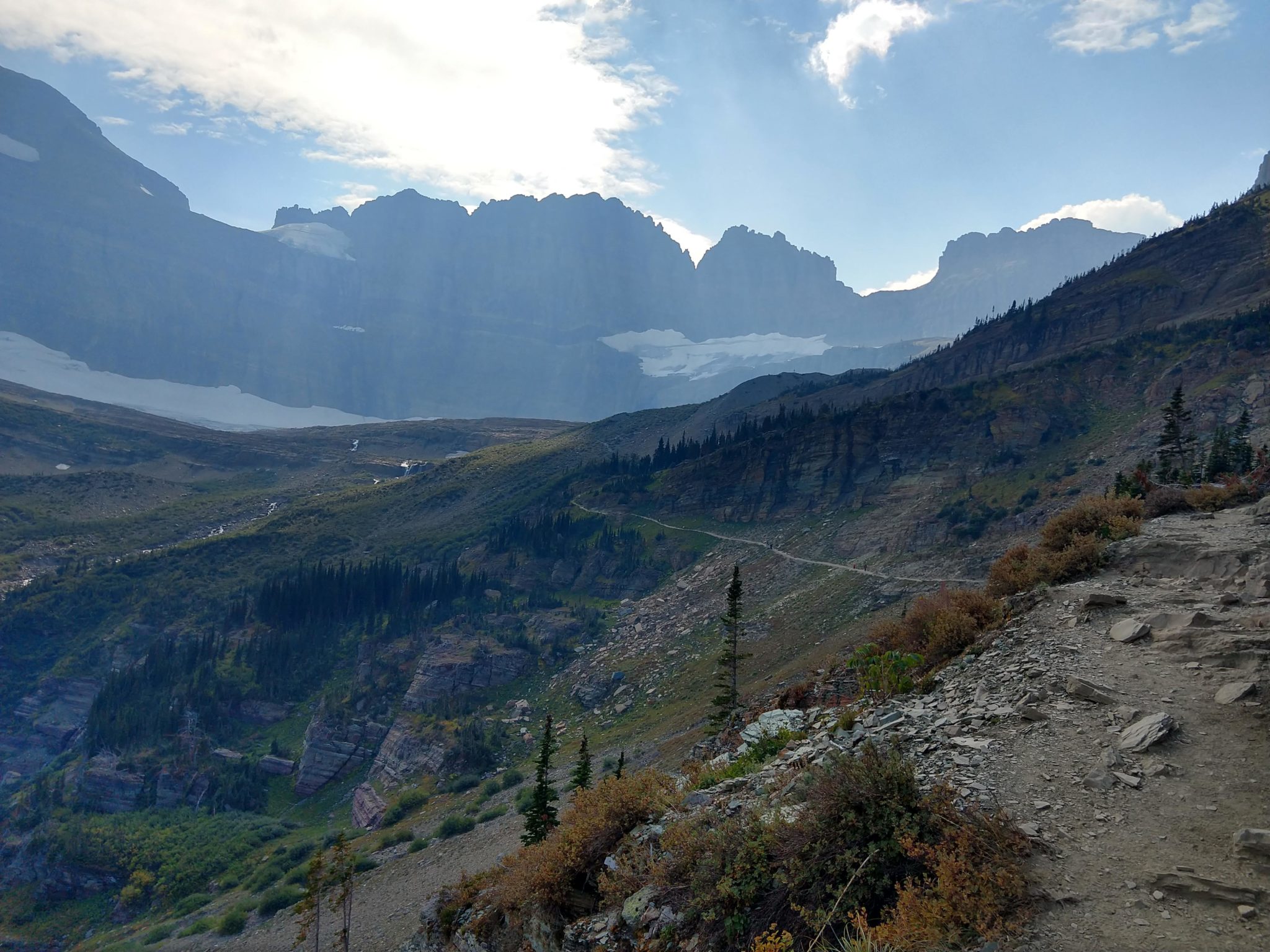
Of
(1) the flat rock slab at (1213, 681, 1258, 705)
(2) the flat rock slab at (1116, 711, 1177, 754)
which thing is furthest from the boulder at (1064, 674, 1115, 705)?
(1) the flat rock slab at (1213, 681, 1258, 705)

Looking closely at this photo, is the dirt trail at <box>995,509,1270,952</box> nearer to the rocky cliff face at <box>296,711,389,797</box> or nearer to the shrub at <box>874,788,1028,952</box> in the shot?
the shrub at <box>874,788,1028,952</box>

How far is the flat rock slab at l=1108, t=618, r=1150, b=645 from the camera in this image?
11.7 m

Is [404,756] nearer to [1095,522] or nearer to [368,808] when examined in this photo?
[368,808]

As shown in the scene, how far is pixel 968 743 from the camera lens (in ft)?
30.8

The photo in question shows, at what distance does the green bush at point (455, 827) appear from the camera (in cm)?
3412

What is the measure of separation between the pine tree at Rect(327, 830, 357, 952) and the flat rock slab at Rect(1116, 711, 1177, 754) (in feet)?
70.4

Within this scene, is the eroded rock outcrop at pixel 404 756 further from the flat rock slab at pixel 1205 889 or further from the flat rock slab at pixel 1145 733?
the flat rock slab at pixel 1205 889

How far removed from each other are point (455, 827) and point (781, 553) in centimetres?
3857

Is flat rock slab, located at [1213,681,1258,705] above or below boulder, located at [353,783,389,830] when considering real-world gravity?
above

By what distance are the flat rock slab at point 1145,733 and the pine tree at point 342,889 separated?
2146cm

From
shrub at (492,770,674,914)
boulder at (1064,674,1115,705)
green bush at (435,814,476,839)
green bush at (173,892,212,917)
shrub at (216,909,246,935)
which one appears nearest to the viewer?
boulder at (1064,674,1115,705)

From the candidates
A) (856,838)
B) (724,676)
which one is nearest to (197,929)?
(724,676)

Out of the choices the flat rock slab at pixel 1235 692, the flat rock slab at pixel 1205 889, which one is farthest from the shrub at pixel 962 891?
the flat rock slab at pixel 1235 692

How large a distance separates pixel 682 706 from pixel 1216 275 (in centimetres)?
9389
